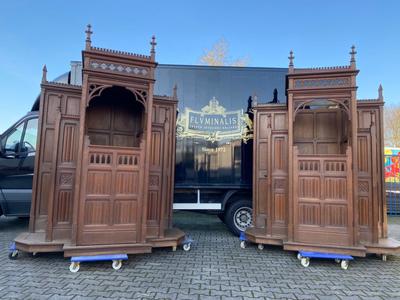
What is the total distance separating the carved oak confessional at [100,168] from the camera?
3.89m

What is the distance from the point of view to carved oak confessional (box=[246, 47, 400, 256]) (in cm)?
421

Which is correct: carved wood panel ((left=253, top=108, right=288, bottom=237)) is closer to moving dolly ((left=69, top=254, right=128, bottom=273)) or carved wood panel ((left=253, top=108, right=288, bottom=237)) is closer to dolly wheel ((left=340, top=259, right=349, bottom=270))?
dolly wheel ((left=340, top=259, right=349, bottom=270))

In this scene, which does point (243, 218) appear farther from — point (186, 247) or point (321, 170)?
point (321, 170)

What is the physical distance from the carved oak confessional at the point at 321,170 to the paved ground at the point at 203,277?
0.36 metres

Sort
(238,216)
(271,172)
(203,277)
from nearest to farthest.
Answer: (203,277) < (271,172) < (238,216)

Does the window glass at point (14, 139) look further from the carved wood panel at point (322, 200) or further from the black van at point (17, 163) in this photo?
the carved wood panel at point (322, 200)

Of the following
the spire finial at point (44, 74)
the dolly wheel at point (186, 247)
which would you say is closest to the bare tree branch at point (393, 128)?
the dolly wheel at point (186, 247)

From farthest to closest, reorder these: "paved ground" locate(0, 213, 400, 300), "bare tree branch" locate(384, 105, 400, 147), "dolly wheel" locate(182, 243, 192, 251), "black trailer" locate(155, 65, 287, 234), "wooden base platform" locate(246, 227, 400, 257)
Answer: "bare tree branch" locate(384, 105, 400, 147) < "black trailer" locate(155, 65, 287, 234) < "dolly wheel" locate(182, 243, 192, 251) < "wooden base platform" locate(246, 227, 400, 257) < "paved ground" locate(0, 213, 400, 300)

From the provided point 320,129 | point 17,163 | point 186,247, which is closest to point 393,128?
point 320,129

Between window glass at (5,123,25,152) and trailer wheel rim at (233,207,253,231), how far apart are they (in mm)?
4994

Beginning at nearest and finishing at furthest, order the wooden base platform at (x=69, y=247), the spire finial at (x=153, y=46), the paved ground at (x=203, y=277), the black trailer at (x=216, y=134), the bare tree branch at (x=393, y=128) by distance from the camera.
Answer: the paved ground at (x=203, y=277) → the wooden base platform at (x=69, y=247) → the spire finial at (x=153, y=46) → the black trailer at (x=216, y=134) → the bare tree branch at (x=393, y=128)

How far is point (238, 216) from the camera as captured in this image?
590cm

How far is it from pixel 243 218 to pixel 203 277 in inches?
102

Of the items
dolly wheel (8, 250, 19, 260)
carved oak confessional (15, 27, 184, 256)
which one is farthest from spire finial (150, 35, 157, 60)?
dolly wheel (8, 250, 19, 260)
